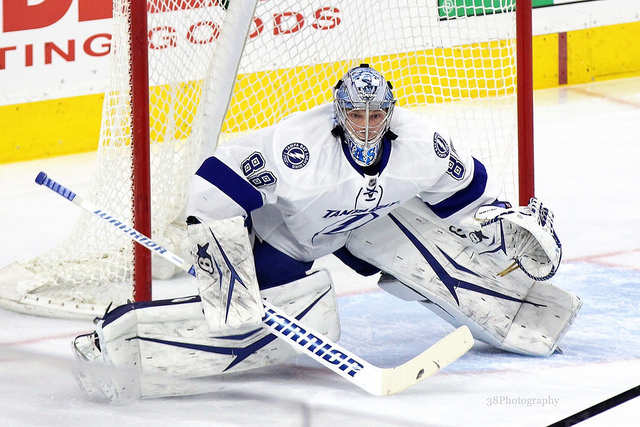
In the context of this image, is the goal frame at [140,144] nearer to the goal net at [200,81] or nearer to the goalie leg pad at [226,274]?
the goal net at [200,81]

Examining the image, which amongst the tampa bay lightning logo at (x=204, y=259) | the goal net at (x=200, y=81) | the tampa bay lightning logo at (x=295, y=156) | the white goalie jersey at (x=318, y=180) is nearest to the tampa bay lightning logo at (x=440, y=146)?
the white goalie jersey at (x=318, y=180)

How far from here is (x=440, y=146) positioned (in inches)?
131

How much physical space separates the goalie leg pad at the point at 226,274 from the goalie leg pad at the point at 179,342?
0.11m

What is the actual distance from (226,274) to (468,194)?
717mm

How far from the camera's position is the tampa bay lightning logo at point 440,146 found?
3317 millimetres

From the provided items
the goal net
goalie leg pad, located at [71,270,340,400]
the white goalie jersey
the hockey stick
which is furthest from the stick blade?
the goal net

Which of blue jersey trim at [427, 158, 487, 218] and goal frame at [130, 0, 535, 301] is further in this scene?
goal frame at [130, 0, 535, 301]

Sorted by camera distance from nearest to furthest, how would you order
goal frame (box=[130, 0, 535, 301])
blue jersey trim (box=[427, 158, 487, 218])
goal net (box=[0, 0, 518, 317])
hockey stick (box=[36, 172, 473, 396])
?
hockey stick (box=[36, 172, 473, 396]) → blue jersey trim (box=[427, 158, 487, 218]) → goal frame (box=[130, 0, 535, 301]) → goal net (box=[0, 0, 518, 317])

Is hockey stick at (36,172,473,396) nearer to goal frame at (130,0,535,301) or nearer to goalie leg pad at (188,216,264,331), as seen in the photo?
goalie leg pad at (188,216,264,331)

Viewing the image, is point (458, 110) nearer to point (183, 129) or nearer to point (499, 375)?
point (183, 129)

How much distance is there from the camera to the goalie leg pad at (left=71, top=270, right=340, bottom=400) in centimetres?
316

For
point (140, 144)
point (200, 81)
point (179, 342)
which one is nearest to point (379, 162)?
point (179, 342)

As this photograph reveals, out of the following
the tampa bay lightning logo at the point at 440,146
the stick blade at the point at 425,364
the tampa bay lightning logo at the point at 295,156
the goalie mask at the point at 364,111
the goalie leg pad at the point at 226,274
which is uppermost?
the goalie mask at the point at 364,111

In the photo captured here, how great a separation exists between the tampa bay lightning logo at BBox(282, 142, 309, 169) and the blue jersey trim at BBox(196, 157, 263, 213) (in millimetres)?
108
